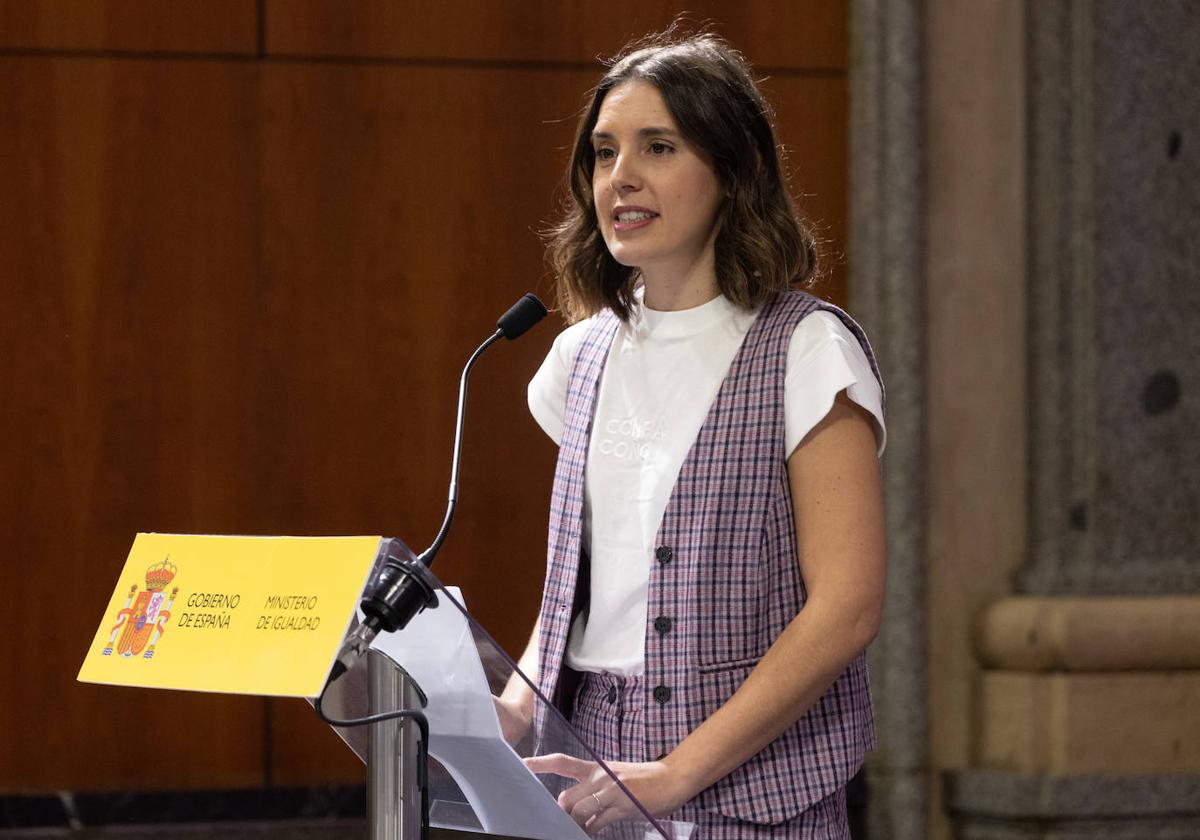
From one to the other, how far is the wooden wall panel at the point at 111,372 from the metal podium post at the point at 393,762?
2338mm

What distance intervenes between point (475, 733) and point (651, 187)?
763 millimetres

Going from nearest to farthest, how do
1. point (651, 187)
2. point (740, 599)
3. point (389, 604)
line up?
point (389, 604)
point (740, 599)
point (651, 187)

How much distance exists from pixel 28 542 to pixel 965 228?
7.70 ft

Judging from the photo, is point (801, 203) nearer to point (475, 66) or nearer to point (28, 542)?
point (475, 66)

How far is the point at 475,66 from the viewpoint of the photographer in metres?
3.60

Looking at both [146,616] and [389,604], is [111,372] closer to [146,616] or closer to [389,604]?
[146,616]

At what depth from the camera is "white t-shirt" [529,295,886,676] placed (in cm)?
167

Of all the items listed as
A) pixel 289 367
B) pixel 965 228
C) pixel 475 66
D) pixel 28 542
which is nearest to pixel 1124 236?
pixel 965 228

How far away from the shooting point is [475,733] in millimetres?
1266

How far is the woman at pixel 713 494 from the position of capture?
1.62 m

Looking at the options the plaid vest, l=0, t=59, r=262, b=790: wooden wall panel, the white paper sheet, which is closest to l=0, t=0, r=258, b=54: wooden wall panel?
l=0, t=59, r=262, b=790: wooden wall panel

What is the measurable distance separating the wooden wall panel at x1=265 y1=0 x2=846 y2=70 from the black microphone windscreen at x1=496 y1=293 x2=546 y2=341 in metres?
2.16

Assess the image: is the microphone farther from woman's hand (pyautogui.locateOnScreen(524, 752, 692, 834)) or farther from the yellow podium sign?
woman's hand (pyautogui.locateOnScreen(524, 752, 692, 834))

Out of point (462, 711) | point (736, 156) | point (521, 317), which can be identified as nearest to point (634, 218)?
point (736, 156)
